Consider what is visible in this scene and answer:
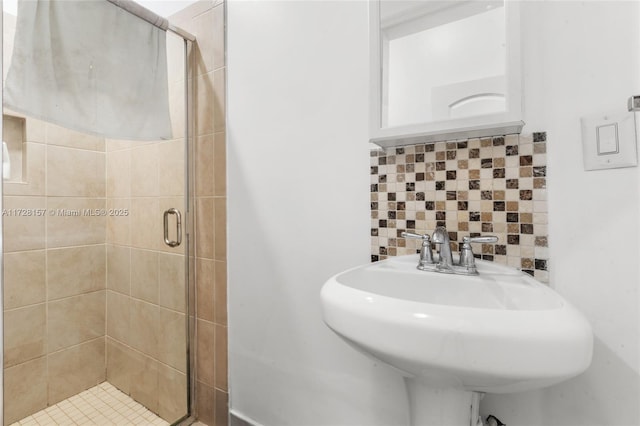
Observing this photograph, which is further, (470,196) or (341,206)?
(341,206)

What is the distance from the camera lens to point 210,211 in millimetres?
1372

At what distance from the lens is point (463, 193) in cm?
87

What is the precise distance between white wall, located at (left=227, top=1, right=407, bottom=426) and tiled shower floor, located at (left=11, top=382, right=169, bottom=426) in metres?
0.36

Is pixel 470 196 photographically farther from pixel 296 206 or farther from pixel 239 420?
pixel 239 420

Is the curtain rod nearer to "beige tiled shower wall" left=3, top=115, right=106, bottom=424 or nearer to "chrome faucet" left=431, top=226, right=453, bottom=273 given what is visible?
"beige tiled shower wall" left=3, top=115, right=106, bottom=424

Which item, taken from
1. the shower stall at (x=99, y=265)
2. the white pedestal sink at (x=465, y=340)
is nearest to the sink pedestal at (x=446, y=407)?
the white pedestal sink at (x=465, y=340)

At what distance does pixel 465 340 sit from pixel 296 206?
31.0 inches

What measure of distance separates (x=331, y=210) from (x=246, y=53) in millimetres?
777

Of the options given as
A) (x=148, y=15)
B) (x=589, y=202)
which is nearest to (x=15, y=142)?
(x=148, y=15)

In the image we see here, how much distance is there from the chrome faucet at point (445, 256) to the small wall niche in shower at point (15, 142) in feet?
3.91

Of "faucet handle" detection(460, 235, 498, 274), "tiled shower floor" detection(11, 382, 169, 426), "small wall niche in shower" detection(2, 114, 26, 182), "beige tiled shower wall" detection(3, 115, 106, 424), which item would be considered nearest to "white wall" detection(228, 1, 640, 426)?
"faucet handle" detection(460, 235, 498, 274)

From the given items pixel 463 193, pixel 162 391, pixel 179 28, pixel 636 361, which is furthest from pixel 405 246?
pixel 179 28

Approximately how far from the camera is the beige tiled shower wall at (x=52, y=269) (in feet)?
3.08

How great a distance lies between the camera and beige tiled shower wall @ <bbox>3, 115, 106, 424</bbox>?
939mm
